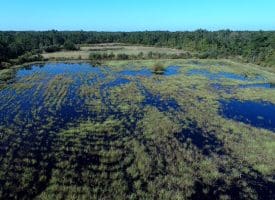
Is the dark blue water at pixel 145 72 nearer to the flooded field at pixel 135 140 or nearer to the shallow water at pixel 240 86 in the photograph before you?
the flooded field at pixel 135 140

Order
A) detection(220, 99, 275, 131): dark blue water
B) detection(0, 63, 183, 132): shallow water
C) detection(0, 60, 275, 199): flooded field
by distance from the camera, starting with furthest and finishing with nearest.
A: detection(0, 63, 183, 132): shallow water → detection(220, 99, 275, 131): dark blue water → detection(0, 60, 275, 199): flooded field

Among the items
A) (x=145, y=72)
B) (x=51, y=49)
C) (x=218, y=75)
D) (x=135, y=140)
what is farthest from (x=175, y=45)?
(x=135, y=140)

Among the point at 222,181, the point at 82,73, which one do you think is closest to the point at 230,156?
the point at 222,181

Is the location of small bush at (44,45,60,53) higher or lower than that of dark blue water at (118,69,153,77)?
lower

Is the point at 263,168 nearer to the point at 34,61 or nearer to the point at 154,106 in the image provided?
the point at 154,106

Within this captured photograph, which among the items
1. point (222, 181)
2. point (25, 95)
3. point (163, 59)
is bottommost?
point (163, 59)

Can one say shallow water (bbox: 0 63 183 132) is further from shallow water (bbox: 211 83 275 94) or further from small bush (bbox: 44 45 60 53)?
small bush (bbox: 44 45 60 53)

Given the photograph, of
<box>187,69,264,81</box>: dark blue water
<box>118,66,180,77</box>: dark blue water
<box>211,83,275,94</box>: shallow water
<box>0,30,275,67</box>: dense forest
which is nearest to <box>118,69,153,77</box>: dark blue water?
<box>118,66,180,77</box>: dark blue water
